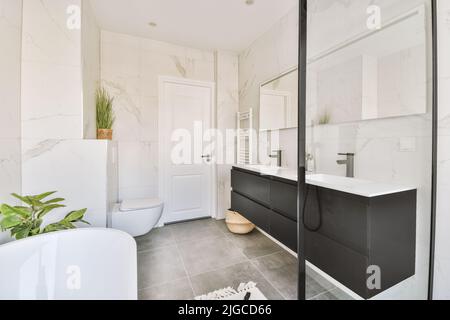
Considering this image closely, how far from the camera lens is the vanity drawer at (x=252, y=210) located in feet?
5.74

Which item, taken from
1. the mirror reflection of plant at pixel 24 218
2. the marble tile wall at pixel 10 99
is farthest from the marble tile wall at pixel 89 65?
the mirror reflection of plant at pixel 24 218

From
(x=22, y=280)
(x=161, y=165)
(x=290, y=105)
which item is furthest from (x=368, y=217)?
(x=161, y=165)

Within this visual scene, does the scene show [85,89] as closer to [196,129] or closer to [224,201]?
[196,129]

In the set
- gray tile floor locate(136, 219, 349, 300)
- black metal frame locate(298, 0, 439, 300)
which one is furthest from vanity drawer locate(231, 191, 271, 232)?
black metal frame locate(298, 0, 439, 300)

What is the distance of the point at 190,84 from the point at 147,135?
97 centimetres

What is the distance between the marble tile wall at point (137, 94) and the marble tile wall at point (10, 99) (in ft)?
3.34

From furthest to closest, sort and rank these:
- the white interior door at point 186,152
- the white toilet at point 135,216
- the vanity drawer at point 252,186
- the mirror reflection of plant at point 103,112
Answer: the white interior door at point 186,152 → the mirror reflection of plant at point 103,112 → the white toilet at point 135,216 → the vanity drawer at point 252,186

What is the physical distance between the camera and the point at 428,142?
1023 mm

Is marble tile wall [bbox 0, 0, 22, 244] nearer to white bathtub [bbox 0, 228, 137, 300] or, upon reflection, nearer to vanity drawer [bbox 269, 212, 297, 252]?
white bathtub [bbox 0, 228, 137, 300]

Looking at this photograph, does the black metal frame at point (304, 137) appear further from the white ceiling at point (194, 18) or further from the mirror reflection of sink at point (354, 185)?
the white ceiling at point (194, 18)

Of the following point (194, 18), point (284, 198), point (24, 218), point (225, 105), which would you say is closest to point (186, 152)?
point (225, 105)

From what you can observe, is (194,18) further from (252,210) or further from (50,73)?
(252,210)

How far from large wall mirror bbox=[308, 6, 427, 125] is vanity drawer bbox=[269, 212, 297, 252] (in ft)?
2.48

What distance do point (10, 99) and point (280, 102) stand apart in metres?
2.29
